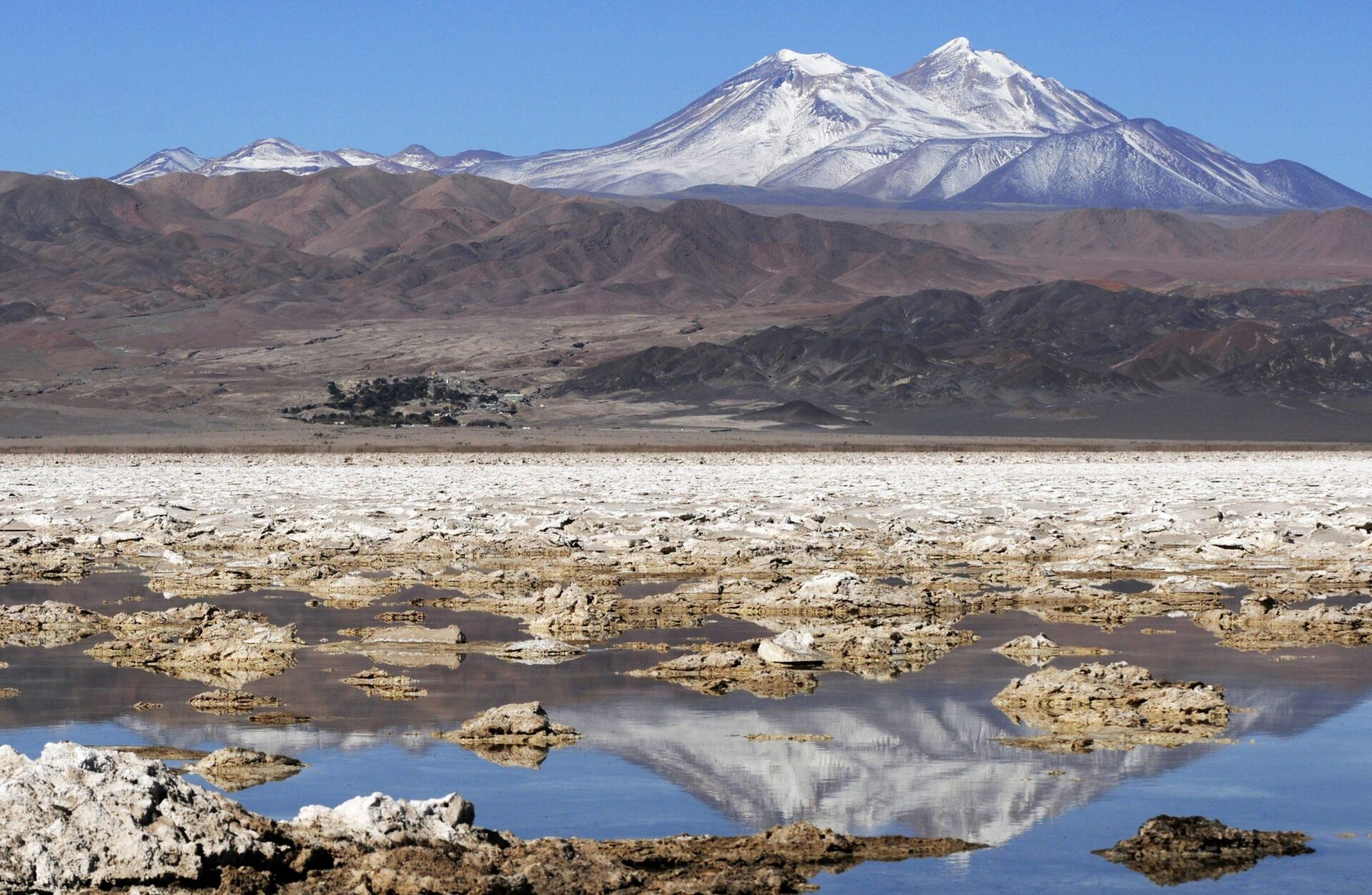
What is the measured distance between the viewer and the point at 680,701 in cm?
1186

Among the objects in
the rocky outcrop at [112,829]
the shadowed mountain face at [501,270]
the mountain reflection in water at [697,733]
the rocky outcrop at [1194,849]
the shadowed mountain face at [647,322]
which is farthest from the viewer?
the shadowed mountain face at [501,270]

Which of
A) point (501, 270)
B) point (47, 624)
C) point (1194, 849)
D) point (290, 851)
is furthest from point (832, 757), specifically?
point (501, 270)

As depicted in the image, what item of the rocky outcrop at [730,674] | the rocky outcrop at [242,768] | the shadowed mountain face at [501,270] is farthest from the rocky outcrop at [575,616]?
the shadowed mountain face at [501,270]

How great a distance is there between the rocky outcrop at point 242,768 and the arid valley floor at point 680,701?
0.09 ft

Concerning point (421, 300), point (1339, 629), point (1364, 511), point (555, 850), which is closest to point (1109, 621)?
point (1339, 629)

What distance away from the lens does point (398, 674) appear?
12930mm

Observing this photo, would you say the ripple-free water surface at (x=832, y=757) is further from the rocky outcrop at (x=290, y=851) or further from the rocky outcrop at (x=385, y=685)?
the rocky outcrop at (x=290, y=851)

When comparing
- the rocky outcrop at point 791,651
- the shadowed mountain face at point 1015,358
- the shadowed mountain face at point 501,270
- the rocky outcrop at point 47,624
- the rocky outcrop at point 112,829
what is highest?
the shadowed mountain face at point 501,270

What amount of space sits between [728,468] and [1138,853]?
43.2 metres

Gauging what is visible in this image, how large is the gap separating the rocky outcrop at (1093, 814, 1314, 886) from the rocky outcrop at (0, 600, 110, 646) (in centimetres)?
953

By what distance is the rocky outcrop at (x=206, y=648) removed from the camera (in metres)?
13.2

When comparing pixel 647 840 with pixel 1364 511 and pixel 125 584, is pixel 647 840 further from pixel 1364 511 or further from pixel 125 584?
pixel 1364 511

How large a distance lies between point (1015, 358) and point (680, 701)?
109 metres

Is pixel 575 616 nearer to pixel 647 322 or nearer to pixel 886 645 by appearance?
pixel 886 645
